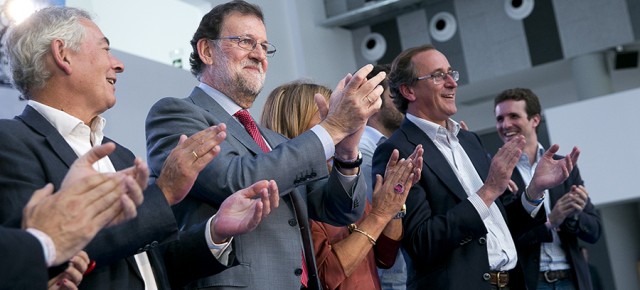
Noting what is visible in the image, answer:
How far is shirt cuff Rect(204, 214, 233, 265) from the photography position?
2.06m

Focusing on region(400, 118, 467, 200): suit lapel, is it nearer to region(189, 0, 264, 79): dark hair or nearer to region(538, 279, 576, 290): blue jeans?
region(189, 0, 264, 79): dark hair

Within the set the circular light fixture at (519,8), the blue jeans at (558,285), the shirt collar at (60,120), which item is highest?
the circular light fixture at (519,8)

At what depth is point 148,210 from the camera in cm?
178

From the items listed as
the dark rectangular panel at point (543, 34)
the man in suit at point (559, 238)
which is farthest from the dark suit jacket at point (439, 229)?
the dark rectangular panel at point (543, 34)

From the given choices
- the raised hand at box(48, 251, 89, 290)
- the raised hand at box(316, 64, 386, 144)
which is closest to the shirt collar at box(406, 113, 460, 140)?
the raised hand at box(316, 64, 386, 144)

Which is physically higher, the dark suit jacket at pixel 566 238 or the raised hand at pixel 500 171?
the raised hand at pixel 500 171

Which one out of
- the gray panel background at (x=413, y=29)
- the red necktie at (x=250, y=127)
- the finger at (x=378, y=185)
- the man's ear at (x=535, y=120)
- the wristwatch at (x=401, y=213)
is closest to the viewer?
the red necktie at (x=250, y=127)

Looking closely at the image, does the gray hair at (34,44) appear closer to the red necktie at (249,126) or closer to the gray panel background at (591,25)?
the red necktie at (249,126)

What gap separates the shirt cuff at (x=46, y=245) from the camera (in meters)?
1.37

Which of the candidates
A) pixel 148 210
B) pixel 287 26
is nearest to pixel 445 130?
pixel 148 210

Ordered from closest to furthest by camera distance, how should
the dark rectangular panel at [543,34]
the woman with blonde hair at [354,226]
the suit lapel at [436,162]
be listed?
the woman with blonde hair at [354,226] < the suit lapel at [436,162] < the dark rectangular panel at [543,34]

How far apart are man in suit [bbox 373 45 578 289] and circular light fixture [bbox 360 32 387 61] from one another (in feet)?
18.7

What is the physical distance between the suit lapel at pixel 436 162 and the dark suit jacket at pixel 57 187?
1.36 metres

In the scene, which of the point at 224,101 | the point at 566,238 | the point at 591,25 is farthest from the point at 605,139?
the point at 224,101
